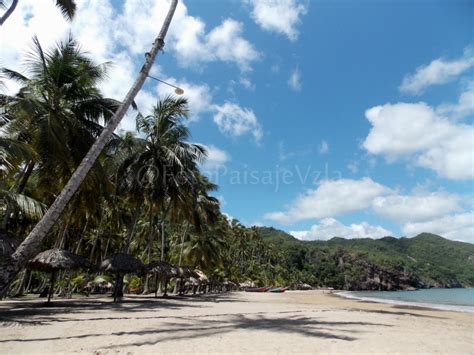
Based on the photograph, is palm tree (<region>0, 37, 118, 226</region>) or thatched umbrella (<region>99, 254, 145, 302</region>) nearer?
palm tree (<region>0, 37, 118, 226</region>)

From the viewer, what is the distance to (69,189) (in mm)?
6992

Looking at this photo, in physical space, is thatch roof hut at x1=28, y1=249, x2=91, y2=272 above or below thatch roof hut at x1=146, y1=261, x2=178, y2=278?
below

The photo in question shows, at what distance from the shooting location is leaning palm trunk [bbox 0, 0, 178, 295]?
230 inches

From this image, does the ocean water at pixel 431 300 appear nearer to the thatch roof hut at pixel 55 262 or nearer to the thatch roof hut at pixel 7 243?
the thatch roof hut at pixel 55 262

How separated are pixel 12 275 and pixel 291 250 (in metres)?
109

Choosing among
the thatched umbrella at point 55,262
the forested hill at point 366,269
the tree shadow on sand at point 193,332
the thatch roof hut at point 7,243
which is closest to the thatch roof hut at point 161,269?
the thatched umbrella at point 55,262

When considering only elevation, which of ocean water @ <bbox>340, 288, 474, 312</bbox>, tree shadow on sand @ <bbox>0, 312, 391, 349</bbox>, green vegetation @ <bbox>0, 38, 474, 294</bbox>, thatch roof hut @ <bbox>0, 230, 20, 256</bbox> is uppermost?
green vegetation @ <bbox>0, 38, 474, 294</bbox>

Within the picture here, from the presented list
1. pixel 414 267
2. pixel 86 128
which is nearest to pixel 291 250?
pixel 414 267

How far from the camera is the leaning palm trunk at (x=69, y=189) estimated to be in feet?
19.2

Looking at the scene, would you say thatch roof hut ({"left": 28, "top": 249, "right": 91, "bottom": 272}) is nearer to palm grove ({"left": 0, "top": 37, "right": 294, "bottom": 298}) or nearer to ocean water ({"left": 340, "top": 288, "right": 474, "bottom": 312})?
palm grove ({"left": 0, "top": 37, "right": 294, "bottom": 298})

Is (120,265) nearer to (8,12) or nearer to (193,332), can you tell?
(193,332)

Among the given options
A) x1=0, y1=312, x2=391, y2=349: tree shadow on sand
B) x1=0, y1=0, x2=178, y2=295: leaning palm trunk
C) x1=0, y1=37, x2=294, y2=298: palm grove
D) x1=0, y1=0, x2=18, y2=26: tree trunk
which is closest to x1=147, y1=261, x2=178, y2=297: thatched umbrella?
x1=0, y1=37, x2=294, y2=298: palm grove

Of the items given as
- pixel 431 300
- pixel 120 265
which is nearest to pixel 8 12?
pixel 120 265

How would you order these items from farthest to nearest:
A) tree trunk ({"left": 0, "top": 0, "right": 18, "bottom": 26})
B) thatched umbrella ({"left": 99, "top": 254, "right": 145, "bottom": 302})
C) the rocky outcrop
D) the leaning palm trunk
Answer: the rocky outcrop, thatched umbrella ({"left": 99, "top": 254, "right": 145, "bottom": 302}), tree trunk ({"left": 0, "top": 0, "right": 18, "bottom": 26}), the leaning palm trunk
